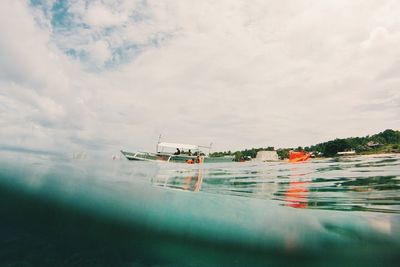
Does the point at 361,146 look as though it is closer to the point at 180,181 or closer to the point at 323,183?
the point at 323,183

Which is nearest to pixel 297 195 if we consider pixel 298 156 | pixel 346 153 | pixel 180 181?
pixel 298 156

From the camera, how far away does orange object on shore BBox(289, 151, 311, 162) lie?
16641 mm

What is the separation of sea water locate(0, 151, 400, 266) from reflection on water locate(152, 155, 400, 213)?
0.05 metres

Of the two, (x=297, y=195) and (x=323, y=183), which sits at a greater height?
(x=323, y=183)

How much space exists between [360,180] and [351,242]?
7977mm

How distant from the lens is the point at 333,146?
1644 cm

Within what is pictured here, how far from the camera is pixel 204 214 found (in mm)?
19562

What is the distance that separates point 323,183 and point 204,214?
9107 millimetres

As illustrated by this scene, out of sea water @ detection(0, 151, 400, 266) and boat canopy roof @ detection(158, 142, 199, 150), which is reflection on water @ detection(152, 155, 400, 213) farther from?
boat canopy roof @ detection(158, 142, 199, 150)

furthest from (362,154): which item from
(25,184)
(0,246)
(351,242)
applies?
(25,184)

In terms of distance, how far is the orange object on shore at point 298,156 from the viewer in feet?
54.6

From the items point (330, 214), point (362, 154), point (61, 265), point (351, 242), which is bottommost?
point (61, 265)

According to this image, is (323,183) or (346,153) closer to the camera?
(323,183)

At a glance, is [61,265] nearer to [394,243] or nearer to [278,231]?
[278,231]
